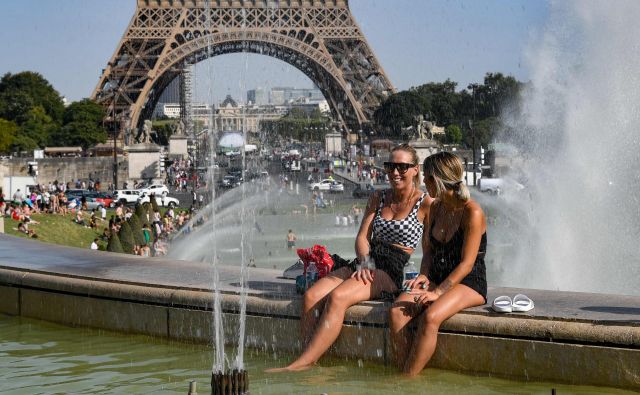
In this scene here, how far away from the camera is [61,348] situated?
739 centimetres

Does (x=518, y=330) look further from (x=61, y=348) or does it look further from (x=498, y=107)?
(x=498, y=107)

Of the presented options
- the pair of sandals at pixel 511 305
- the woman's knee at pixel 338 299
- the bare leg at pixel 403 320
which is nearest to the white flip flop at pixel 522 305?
the pair of sandals at pixel 511 305

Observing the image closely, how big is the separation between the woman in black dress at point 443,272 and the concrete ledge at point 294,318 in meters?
0.12

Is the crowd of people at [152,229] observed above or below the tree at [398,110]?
below

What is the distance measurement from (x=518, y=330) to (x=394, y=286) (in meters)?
1.06

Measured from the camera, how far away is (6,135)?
79.1 m

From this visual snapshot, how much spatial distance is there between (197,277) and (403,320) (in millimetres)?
2276

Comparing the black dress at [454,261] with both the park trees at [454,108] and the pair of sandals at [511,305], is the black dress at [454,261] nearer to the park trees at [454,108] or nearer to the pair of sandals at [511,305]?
the pair of sandals at [511,305]

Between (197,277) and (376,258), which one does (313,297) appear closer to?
(376,258)

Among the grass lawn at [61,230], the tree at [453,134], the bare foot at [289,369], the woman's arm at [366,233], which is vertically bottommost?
the grass lawn at [61,230]

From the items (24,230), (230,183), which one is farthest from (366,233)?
(230,183)

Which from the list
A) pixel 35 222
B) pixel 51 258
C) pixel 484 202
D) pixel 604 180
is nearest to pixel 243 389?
pixel 51 258

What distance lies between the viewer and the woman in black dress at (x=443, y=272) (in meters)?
6.08

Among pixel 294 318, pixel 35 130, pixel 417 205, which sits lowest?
pixel 294 318
